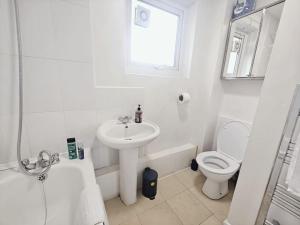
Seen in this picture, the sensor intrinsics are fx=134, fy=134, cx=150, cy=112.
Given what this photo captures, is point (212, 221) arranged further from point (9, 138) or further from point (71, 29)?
point (71, 29)

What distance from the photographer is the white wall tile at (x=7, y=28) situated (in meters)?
0.76

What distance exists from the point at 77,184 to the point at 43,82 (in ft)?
2.48

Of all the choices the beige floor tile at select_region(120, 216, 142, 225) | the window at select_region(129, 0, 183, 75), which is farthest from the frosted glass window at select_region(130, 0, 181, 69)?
the beige floor tile at select_region(120, 216, 142, 225)


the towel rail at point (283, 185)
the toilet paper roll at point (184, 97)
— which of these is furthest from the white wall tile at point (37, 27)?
the towel rail at point (283, 185)

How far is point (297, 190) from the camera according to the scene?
27.4 inches

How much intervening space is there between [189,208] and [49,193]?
1.22 metres

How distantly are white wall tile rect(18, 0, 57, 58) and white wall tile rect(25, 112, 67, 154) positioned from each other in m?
0.43

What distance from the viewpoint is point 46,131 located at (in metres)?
1.01

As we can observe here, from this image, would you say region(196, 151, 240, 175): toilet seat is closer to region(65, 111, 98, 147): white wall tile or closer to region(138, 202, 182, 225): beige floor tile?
region(138, 202, 182, 225): beige floor tile

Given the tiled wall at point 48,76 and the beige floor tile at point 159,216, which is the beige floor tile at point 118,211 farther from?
the tiled wall at point 48,76

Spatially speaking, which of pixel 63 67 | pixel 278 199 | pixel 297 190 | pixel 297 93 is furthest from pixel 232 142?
pixel 63 67

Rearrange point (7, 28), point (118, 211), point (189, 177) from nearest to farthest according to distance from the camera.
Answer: point (7, 28), point (118, 211), point (189, 177)

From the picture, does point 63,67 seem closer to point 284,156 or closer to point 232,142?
point 284,156

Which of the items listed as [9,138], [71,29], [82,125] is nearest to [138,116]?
[82,125]
